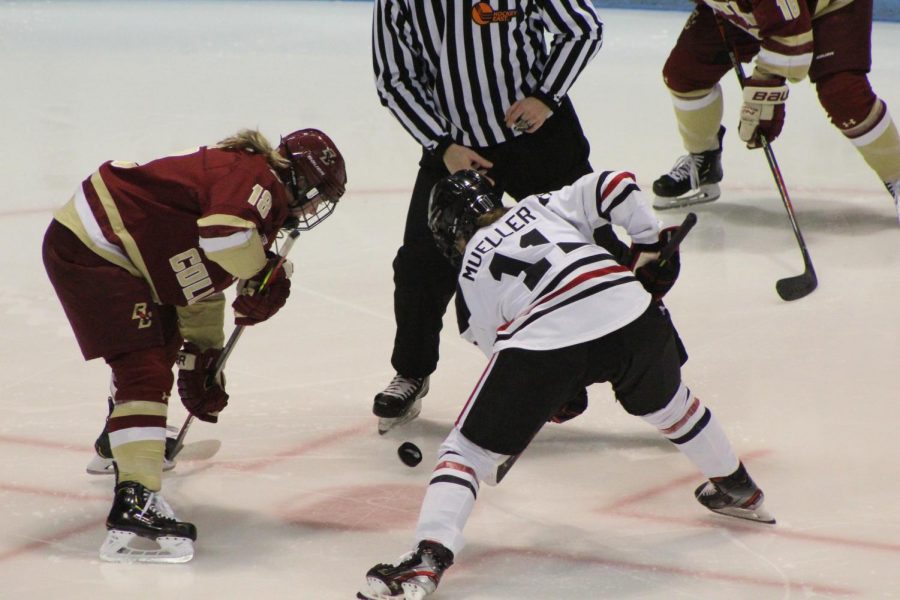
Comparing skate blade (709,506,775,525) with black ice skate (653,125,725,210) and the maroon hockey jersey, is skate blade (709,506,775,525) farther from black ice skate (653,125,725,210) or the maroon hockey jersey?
black ice skate (653,125,725,210)

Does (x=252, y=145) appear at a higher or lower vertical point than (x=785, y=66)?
higher

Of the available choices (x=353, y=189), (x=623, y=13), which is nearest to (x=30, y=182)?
(x=353, y=189)

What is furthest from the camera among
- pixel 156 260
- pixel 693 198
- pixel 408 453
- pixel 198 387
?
pixel 693 198

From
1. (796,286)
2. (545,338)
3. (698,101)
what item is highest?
(545,338)

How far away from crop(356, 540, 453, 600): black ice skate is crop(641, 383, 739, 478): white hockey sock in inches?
19.2

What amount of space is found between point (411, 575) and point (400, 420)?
91cm

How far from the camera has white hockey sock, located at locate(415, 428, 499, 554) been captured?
6.90 feet

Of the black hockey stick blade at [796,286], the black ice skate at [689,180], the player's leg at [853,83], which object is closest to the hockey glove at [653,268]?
the black hockey stick blade at [796,286]

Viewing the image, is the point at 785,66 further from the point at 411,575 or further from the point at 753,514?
the point at 411,575

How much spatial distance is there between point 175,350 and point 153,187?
1.20 feet

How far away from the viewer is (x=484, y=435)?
85.4 inches

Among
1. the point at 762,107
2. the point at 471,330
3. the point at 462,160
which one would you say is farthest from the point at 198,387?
the point at 762,107

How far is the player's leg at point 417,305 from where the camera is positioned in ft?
9.57

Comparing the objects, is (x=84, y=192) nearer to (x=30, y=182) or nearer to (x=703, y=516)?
(x=703, y=516)
